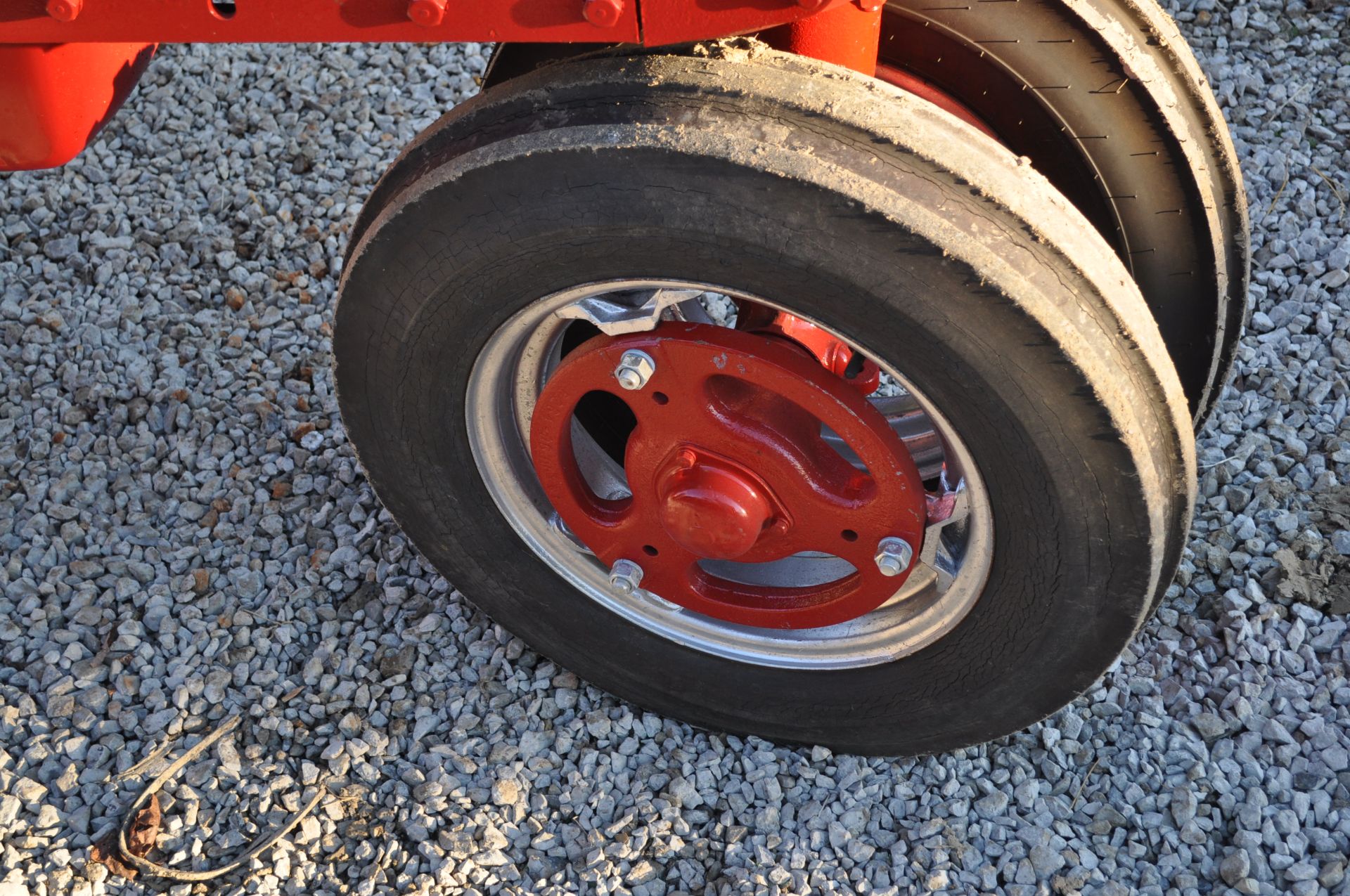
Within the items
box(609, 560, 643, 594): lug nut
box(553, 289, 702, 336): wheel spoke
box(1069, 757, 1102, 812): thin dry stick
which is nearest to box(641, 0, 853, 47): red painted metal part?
box(553, 289, 702, 336): wheel spoke

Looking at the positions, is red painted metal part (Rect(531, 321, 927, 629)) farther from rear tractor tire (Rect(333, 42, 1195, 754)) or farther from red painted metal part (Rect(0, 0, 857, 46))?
red painted metal part (Rect(0, 0, 857, 46))

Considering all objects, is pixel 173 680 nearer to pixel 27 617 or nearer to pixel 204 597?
pixel 204 597

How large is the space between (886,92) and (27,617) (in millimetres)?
2024

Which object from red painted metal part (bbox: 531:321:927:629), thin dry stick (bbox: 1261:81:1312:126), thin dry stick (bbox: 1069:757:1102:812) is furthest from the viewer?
A: thin dry stick (bbox: 1261:81:1312:126)

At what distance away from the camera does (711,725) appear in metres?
2.32

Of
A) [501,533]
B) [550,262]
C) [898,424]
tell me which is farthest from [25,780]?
[898,424]

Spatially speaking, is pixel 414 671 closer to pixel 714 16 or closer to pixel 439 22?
pixel 439 22

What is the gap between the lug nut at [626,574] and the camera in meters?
2.12

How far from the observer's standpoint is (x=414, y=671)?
2461 mm

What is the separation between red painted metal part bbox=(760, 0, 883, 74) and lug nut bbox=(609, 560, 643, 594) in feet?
2.92

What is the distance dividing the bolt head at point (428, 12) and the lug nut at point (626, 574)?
0.96 metres

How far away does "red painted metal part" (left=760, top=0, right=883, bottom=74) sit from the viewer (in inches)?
67.5

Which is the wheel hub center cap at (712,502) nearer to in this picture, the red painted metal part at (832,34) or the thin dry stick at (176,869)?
the red painted metal part at (832,34)

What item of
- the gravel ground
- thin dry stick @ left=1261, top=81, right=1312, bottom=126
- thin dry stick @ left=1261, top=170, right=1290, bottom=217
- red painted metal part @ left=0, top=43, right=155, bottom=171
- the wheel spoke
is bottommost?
the gravel ground
